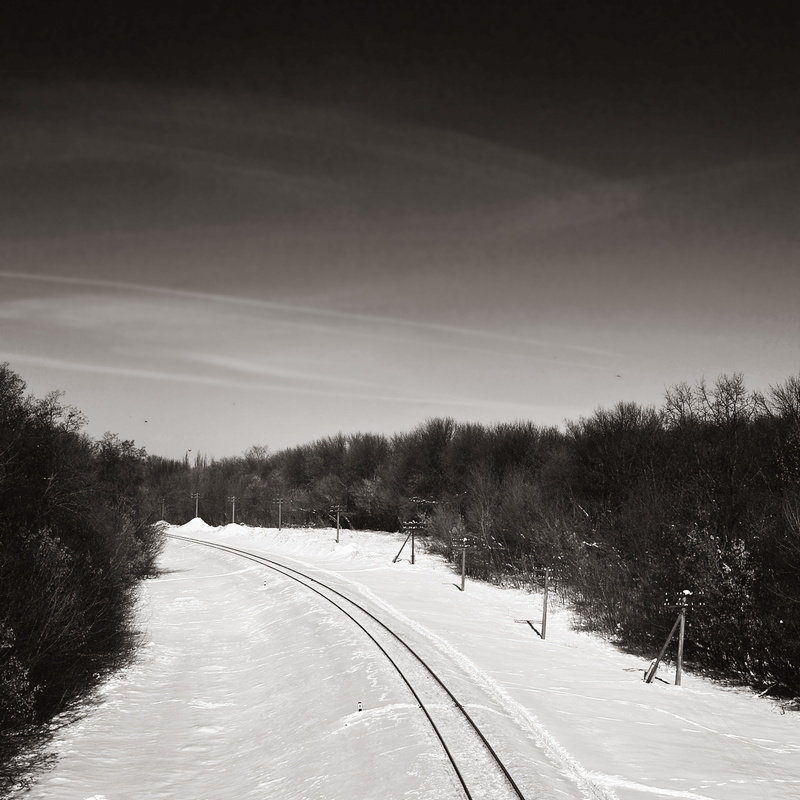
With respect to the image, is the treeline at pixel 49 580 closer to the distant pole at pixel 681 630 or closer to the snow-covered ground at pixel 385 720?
the snow-covered ground at pixel 385 720

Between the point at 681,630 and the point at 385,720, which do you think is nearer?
the point at 385,720

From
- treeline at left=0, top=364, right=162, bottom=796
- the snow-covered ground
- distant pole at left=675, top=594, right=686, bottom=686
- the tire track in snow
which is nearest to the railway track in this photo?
the snow-covered ground

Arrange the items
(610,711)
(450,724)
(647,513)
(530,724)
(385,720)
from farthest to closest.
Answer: (647,513), (610,711), (385,720), (530,724), (450,724)

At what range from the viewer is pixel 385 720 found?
11.7 m

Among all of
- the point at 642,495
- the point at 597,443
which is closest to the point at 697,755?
the point at 642,495

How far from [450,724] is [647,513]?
14289 mm

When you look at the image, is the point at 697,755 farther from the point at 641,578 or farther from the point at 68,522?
the point at 68,522

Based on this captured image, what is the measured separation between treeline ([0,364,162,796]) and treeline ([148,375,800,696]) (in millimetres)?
13313

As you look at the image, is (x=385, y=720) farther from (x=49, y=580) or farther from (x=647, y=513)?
(x=647, y=513)

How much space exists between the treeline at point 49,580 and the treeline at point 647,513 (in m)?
13.3

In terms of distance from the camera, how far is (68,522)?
20531mm

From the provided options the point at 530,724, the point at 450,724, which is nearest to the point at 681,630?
the point at 530,724

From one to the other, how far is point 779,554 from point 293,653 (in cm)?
1272

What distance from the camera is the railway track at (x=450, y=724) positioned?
28.8 feet
